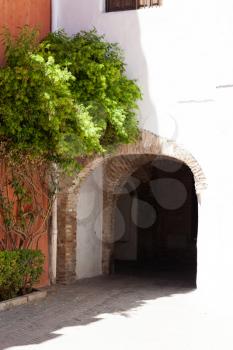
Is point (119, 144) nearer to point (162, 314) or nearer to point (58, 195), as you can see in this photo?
point (58, 195)

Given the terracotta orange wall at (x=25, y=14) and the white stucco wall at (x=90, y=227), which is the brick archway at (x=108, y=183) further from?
the terracotta orange wall at (x=25, y=14)

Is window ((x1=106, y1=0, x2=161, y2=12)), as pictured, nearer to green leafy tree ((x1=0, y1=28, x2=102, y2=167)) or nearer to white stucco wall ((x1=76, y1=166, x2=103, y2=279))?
green leafy tree ((x1=0, y1=28, x2=102, y2=167))

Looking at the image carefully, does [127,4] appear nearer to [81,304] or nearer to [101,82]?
[101,82]

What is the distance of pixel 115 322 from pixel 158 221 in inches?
321

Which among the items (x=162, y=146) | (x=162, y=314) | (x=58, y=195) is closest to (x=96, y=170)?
(x=58, y=195)

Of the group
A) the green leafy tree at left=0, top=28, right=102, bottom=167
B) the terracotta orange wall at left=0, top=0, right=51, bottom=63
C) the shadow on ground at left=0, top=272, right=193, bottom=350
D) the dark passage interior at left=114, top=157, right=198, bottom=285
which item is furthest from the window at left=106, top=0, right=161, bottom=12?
the shadow on ground at left=0, top=272, right=193, bottom=350

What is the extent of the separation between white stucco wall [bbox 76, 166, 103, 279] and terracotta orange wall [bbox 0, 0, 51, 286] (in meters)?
0.91

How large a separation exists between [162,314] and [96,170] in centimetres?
408

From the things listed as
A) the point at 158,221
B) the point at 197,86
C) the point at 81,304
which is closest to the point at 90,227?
the point at 81,304

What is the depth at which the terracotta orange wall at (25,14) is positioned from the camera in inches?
A: 396

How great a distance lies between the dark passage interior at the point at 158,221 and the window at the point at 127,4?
4163mm

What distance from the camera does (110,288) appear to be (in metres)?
11.1

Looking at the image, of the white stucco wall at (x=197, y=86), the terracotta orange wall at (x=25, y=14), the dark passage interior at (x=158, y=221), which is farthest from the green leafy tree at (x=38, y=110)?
the dark passage interior at (x=158, y=221)

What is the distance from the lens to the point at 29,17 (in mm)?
10680
